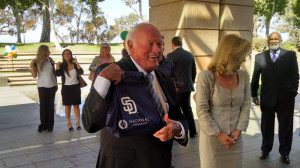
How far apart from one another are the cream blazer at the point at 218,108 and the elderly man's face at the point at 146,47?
1.30 m

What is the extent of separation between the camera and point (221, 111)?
A: 121 inches

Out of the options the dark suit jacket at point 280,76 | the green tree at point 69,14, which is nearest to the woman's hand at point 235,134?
the dark suit jacket at point 280,76

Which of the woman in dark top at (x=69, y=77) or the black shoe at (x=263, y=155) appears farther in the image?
the woman in dark top at (x=69, y=77)

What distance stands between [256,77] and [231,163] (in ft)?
7.53

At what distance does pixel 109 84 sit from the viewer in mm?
1633

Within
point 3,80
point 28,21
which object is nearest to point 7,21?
point 28,21

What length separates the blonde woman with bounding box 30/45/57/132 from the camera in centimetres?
654

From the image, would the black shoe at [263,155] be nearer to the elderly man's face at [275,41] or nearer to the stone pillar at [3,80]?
the elderly man's face at [275,41]

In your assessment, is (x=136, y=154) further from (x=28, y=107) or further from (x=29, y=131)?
(x=28, y=107)

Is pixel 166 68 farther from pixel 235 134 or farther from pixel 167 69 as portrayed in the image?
pixel 235 134

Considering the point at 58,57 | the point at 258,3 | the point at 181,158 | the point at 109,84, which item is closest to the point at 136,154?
the point at 109,84

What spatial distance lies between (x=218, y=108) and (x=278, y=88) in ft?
6.89

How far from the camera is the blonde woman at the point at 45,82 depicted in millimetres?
6535

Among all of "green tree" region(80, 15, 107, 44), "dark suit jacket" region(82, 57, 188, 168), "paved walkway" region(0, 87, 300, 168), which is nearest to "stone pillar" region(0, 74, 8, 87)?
"paved walkway" region(0, 87, 300, 168)
